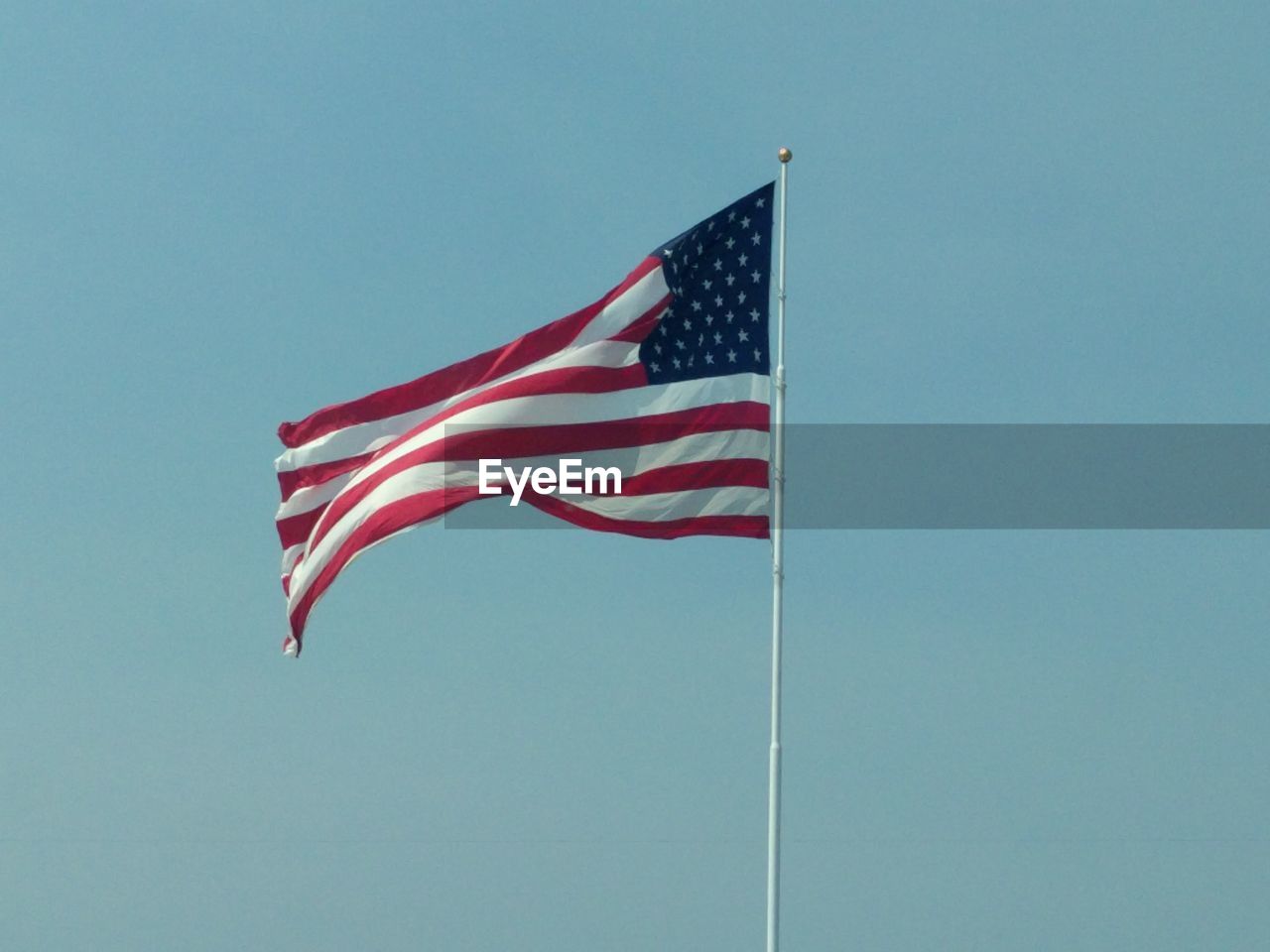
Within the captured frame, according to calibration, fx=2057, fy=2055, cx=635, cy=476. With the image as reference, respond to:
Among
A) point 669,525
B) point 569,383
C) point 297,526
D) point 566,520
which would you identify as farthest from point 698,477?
point 297,526

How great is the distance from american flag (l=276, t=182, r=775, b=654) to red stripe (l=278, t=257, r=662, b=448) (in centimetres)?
2

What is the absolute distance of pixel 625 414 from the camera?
29906 millimetres

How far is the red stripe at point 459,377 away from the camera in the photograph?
99.2ft

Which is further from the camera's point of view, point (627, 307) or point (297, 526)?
point (297, 526)

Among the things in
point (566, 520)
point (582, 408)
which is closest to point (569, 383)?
point (582, 408)

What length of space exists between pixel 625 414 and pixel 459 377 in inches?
104

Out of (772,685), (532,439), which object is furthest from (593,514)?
(772,685)

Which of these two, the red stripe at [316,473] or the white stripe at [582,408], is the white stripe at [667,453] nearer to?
the white stripe at [582,408]

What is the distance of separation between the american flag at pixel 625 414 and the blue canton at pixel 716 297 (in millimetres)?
20

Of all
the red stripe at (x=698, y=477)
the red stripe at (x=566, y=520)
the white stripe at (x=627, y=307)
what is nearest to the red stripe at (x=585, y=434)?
the red stripe at (x=698, y=477)

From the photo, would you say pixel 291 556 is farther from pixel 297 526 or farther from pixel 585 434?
pixel 585 434

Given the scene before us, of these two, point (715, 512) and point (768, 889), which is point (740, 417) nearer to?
point (715, 512)

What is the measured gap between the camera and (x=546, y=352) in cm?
3027

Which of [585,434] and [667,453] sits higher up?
[585,434]
